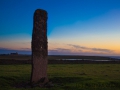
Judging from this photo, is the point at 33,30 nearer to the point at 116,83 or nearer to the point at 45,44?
the point at 45,44

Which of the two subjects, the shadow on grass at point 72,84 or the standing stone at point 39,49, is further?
the standing stone at point 39,49

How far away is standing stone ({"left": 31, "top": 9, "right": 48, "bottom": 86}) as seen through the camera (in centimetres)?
1919

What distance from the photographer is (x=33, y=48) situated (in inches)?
764

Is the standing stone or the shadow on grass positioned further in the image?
the standing stone

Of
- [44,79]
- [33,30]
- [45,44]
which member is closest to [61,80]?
[44,79]

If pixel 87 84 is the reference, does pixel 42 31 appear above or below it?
above

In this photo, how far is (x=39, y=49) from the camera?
19391mm

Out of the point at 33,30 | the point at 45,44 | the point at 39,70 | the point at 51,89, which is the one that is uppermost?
the point at 33,30

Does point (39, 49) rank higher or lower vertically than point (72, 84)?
higher

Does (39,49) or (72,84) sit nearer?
(72,84)

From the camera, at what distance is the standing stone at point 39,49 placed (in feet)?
63.0

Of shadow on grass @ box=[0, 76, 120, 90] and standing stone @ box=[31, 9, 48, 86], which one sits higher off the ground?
standing stone @ box=[31, 9, 48, 86]

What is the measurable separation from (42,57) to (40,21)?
10.9 ft

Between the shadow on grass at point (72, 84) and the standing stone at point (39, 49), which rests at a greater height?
the standing stone at point (39, 49)
